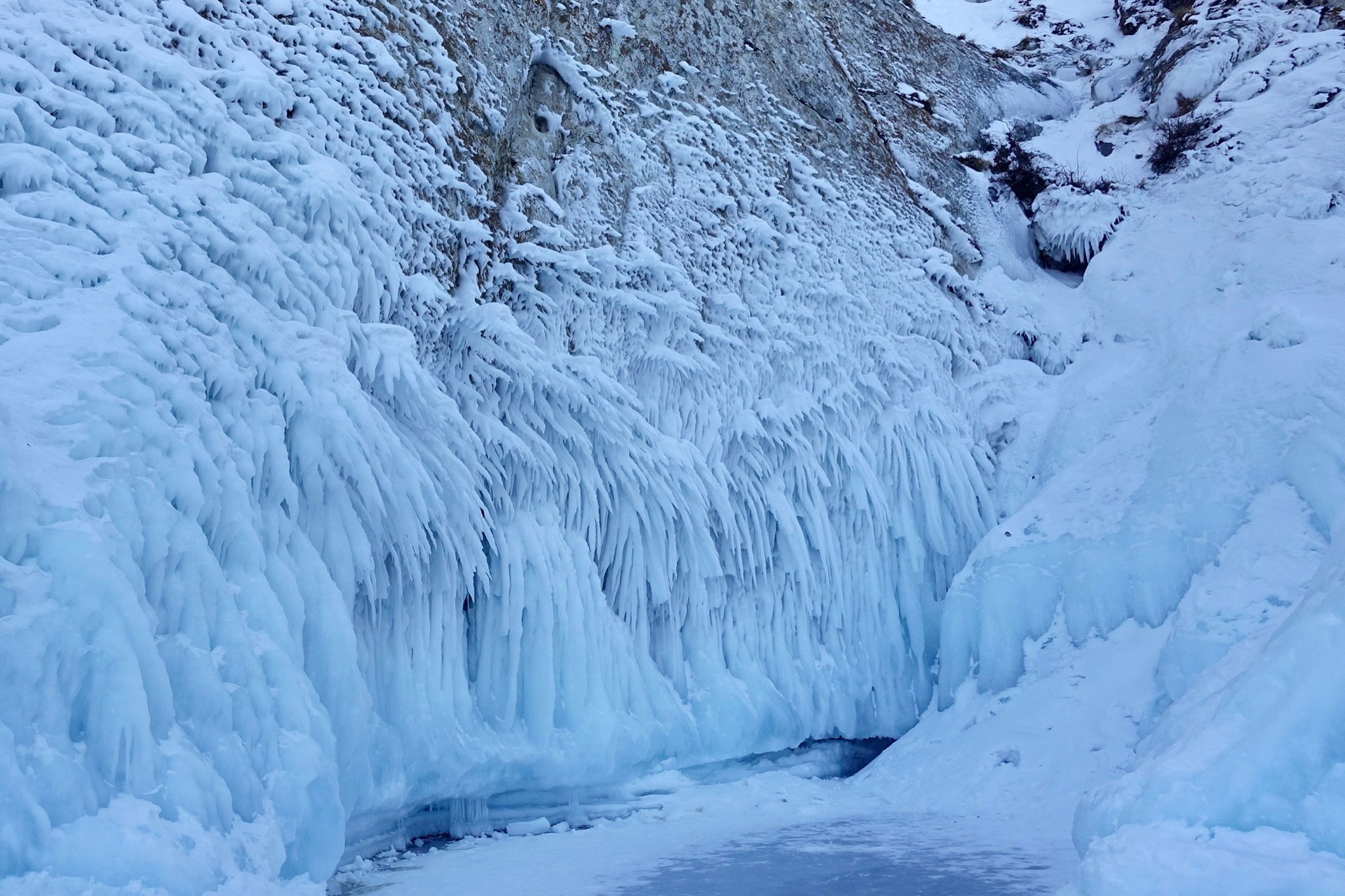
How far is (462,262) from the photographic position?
709 centimetres

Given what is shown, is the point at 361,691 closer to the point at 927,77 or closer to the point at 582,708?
the point at 582,708

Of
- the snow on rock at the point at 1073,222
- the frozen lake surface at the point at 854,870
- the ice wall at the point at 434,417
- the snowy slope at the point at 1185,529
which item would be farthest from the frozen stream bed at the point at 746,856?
the snow on rock at the point at 1073,222

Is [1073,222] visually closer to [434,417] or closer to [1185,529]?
[1185,529]

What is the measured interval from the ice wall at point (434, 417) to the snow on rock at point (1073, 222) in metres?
1.29

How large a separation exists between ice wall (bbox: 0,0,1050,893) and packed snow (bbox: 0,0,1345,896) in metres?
0.03

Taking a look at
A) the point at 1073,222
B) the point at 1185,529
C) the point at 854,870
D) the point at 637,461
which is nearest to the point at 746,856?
the point at 854,870

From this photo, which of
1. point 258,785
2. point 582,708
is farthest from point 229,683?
point 582,708

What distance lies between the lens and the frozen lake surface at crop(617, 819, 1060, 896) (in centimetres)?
480

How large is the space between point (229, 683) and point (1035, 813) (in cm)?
499

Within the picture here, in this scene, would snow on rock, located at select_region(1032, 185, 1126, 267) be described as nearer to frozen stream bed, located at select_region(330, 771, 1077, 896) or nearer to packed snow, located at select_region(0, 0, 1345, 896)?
packed snow, located at select_region(0, 0, 1345, 896)

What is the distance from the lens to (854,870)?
526 cm

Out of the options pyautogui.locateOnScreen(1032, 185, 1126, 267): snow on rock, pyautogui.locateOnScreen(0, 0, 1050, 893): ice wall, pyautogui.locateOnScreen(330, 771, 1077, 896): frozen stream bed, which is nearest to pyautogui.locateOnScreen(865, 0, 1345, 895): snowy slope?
pyautogui.locateOnScreen(1032, 185, 1126, 267): snow on rock

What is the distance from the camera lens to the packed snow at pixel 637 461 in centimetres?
403

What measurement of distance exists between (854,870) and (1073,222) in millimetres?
8611
